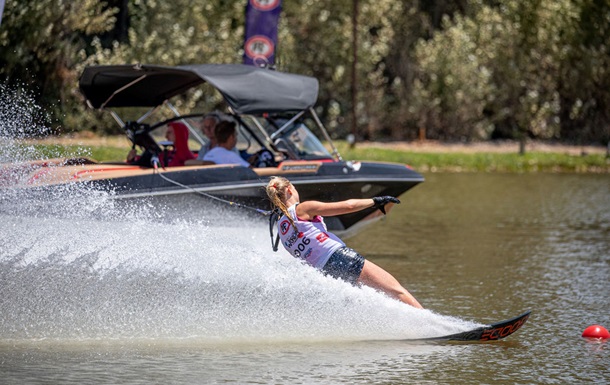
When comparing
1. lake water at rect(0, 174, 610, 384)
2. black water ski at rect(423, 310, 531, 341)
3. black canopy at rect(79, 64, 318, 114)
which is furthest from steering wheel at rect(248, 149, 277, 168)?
black water ski at rect(423, 310, 531, 341)

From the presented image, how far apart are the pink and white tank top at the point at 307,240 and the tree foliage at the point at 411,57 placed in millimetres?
20929

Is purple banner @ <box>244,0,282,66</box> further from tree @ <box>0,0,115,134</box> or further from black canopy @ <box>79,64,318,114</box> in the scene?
black canopy @ <box>79,64,318,114</box>

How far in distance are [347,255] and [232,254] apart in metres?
1.10

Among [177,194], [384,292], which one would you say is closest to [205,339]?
[384,292]

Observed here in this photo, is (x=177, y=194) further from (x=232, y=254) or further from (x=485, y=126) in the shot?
(x=485, y=126)

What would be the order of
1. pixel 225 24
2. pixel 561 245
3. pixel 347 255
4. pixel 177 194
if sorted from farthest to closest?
pixel 225 24
pixel 561 245
pixel 177 194
pixel 347 255

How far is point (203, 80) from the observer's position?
46.8 feet

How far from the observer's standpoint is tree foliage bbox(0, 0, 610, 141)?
1299 inches

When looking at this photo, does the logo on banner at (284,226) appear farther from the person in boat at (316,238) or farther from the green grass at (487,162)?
the green grass at (487,162)

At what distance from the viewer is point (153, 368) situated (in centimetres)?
A: 827

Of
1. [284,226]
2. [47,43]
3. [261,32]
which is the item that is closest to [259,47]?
[261,32]

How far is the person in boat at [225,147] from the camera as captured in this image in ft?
43.8

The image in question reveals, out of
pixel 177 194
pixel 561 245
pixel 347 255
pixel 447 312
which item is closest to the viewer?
pixel 347 255

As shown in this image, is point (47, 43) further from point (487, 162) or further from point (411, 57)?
point (411, 57)
